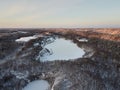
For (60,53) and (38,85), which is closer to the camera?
(38,85)

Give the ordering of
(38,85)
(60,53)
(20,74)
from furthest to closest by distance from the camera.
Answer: (60,53)
(20,74)
(38,85)

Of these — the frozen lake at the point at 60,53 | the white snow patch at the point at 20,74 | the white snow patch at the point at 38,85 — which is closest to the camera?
the white snow patch at the point at 38,85

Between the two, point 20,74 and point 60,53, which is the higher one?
point 20,74

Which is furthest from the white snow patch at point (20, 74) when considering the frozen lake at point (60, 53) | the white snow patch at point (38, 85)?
the frozen lake at point (60, 53)

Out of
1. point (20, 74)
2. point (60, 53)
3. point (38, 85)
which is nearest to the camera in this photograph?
point (38, 85)

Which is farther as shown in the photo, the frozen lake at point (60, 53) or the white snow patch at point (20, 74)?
the frozen lake at point (60, 53)

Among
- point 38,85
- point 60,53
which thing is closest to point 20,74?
point 38,85

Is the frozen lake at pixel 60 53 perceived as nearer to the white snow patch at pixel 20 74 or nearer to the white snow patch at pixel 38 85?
the white snow patch at pixel 20 74

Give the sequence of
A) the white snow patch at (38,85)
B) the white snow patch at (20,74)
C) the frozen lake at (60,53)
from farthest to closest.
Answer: the frozen lake at (60,53) < the white snow patch at (20,74) < the white snow patch at (38,85)

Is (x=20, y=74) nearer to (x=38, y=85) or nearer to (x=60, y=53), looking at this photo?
(x=38, y=85)

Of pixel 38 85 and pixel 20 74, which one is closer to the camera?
pixel 38 85

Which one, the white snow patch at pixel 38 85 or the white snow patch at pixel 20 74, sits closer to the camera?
the white snow patch at pixel 38 85

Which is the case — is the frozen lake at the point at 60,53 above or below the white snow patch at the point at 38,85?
below
